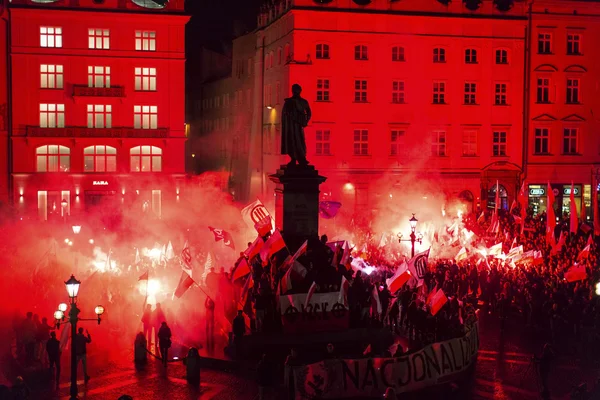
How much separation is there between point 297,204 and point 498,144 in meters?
31.7

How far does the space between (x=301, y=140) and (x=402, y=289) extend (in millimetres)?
5038

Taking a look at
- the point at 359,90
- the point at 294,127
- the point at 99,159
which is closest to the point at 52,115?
the point at 99,159

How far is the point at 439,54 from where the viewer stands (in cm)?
5181

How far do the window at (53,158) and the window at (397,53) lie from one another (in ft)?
64.7

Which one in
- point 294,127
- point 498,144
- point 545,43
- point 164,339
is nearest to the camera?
point 164,339

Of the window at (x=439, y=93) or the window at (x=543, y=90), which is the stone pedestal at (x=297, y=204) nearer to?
the window at (x=439, y=93)

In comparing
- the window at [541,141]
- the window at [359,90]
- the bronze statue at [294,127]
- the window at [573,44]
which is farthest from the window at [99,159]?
the bronze statue at [294,127]

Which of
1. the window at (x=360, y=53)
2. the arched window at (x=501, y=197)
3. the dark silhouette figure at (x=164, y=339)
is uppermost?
the window at (x=360, y=53)

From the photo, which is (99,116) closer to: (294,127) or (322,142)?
(322,142)

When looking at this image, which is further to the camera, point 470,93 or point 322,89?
point 470,93

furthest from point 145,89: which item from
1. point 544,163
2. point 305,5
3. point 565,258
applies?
point 565,258

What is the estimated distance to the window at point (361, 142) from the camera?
168ft

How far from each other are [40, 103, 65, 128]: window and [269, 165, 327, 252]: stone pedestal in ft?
100

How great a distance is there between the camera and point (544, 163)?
2105 inches
